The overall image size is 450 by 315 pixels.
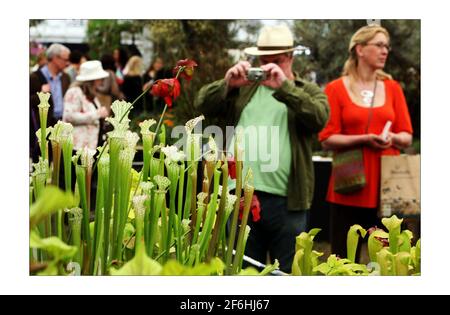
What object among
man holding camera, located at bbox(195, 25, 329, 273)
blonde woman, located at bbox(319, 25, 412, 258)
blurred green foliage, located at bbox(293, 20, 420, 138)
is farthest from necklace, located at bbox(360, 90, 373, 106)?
blurred green foliage, located at bbox(293, 20, 420, 138)

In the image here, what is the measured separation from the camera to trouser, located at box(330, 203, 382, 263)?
2510 mm

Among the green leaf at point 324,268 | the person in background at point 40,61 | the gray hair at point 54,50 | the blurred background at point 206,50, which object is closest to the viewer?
the green leaf at point 324,268

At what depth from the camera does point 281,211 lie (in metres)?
2.29

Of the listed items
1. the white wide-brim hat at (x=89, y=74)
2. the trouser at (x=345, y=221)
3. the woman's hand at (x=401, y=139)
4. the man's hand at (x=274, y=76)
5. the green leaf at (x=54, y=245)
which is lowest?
the trouser at (x=345, y=221)

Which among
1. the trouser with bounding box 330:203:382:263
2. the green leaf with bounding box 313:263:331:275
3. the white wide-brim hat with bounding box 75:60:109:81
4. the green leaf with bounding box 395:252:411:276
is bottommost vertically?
the trouser with bounding box 330:203:382:263

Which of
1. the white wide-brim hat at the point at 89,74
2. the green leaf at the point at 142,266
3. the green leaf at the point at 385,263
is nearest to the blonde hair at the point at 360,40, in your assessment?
the white wide-brim hat at the point at 89,74

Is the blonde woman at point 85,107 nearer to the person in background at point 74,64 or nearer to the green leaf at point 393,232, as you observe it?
the person in background at point 74,64

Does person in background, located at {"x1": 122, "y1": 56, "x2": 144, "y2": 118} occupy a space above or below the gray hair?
below

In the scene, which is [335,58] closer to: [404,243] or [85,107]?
[85,107]

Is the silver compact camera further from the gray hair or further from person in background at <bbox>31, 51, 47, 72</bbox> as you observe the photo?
the gray hair

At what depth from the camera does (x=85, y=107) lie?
10.3 ft

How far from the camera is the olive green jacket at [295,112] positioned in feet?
7.18
